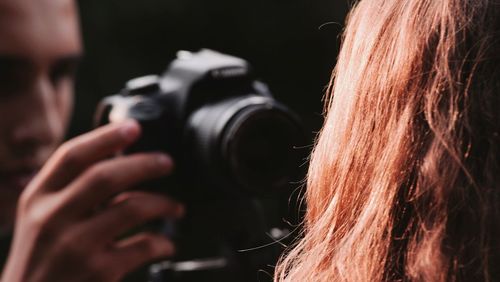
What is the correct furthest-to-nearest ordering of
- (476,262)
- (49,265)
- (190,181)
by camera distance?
(190,181) → (49,265) → (476,262)

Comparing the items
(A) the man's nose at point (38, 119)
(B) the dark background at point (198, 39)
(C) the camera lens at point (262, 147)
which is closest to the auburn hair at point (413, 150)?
(C) the camera lens at point (262, 147)

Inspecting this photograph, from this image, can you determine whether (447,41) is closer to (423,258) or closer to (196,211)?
(423,258)

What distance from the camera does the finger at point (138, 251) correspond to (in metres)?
0.75

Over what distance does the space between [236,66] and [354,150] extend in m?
0.37

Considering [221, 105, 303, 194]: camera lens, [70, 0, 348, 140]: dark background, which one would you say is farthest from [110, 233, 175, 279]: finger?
[70, 0, 348, 140]: dark background

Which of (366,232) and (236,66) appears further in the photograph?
(236,66)

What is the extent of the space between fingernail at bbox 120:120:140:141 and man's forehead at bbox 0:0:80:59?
17 centimetres

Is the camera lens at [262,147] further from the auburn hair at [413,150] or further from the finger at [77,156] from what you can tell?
the auburn hair at [413,150]

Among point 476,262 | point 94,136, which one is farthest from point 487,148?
point 94,136

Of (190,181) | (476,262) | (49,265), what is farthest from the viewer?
(190,181)

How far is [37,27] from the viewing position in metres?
0.88

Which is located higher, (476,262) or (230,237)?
(476,262)

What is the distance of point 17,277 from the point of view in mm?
707

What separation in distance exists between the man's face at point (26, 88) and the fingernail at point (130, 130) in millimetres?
145
